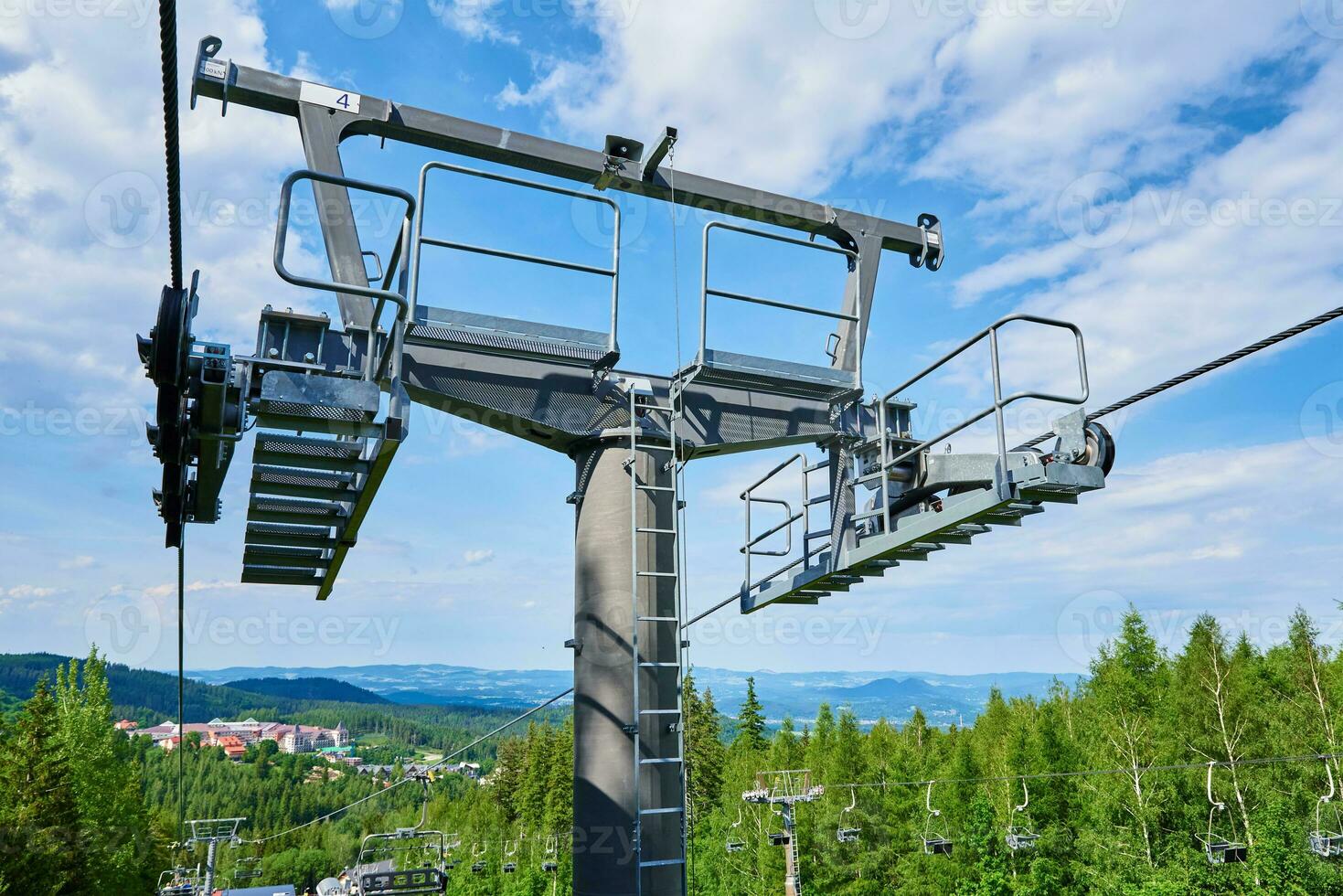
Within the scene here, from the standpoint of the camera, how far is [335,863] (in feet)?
337

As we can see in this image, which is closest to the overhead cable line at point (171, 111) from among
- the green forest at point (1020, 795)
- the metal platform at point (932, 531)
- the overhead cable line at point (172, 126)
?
the overhead cable line at point (172, 126)

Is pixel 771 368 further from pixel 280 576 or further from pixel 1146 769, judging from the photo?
pixel 1146 769

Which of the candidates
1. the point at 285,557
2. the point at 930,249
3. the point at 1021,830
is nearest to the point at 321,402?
the point at 285,557

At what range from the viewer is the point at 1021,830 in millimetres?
31000

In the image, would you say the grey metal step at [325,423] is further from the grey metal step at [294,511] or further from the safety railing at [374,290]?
the grey metal step at [294,511]

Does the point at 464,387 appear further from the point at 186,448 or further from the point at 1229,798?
the point at 1229,798

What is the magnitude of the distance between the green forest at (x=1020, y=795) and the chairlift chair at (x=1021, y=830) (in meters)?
0.18

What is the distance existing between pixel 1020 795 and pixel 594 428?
33.9m

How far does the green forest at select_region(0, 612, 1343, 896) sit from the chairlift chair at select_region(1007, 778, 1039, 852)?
18cm

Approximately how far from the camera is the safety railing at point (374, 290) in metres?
4.62

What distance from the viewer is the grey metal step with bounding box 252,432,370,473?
17.4 feet

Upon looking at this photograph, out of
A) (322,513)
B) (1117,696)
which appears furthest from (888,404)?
(1117,696)

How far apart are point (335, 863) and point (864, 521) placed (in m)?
→ 112

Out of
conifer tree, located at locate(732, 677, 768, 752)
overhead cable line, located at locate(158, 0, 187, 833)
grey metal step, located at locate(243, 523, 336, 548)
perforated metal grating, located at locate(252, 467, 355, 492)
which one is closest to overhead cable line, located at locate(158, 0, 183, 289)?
overhead cable line, located at locate(158, 0, 187, 833)
